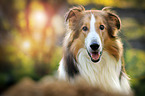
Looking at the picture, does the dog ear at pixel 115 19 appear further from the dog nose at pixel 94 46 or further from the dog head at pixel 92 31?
the dog nose at pixel 94 46

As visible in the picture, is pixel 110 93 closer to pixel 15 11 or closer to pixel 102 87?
pixel 102 87

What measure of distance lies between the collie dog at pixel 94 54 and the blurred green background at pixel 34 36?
0.47ft

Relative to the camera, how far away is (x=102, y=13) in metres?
2.12

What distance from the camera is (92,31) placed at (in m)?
1.98

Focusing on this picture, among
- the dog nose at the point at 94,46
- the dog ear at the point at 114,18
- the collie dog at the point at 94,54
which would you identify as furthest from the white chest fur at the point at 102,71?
the dog ear at the point at 114,18

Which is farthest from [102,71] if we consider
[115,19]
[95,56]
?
[115,19]

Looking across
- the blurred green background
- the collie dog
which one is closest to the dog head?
the collie dog

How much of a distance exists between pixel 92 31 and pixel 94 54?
0.23 meters

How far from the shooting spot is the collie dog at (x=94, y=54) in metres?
2.05

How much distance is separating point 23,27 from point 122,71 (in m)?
1.22

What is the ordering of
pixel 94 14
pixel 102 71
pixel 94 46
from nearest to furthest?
pixel 94 46 < pixel 94 14 < pixel 102 71

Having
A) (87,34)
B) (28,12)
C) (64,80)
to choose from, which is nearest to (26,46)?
(28,12)

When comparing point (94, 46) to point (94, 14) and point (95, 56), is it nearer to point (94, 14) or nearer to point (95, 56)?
point (95, 56)

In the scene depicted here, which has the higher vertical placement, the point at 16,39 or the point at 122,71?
the point at 16,39
